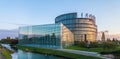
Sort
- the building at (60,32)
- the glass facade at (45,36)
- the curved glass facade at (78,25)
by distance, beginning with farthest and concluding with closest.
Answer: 1. the curved glass facade at (78,25)
2. the building at (60,32)
3. the glass facade at (45,36)

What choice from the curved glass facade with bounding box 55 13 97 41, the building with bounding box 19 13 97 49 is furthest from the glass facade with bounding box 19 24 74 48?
the curved glass facade with bounding box 55 13 97 41

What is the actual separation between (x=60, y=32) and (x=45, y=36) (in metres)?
12.5

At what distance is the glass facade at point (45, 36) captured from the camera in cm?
9607

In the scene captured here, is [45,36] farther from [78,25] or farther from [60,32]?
[78,25]

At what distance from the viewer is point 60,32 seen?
9600 cm

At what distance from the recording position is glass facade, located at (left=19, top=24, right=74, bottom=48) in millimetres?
96069

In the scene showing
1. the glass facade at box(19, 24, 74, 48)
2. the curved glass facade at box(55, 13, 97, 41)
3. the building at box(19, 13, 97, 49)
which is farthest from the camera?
the curved glass facade at box(55, 13, 97, 41)

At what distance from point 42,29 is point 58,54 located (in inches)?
1984

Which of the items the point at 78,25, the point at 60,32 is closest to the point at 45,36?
the point at 60,32

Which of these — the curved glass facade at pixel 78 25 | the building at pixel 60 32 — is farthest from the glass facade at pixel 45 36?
the curved glass facade at pixel 78 25

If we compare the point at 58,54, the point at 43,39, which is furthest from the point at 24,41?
the point at 58,54

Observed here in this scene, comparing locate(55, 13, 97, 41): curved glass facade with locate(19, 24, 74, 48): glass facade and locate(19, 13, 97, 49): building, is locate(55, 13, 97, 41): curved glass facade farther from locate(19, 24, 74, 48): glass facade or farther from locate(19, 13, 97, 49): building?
locate(19, 24, 74, 48): glass facade

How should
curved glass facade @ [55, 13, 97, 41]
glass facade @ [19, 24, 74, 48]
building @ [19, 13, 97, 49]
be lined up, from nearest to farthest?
glass facade @ [19, 24, 74, 48]
building @ [19, 13, 97, 49]
curved glass facade @ [55, 13, 97, 41]

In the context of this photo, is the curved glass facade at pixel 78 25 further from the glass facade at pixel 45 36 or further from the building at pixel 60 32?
the glass facade at pixel 45 36
